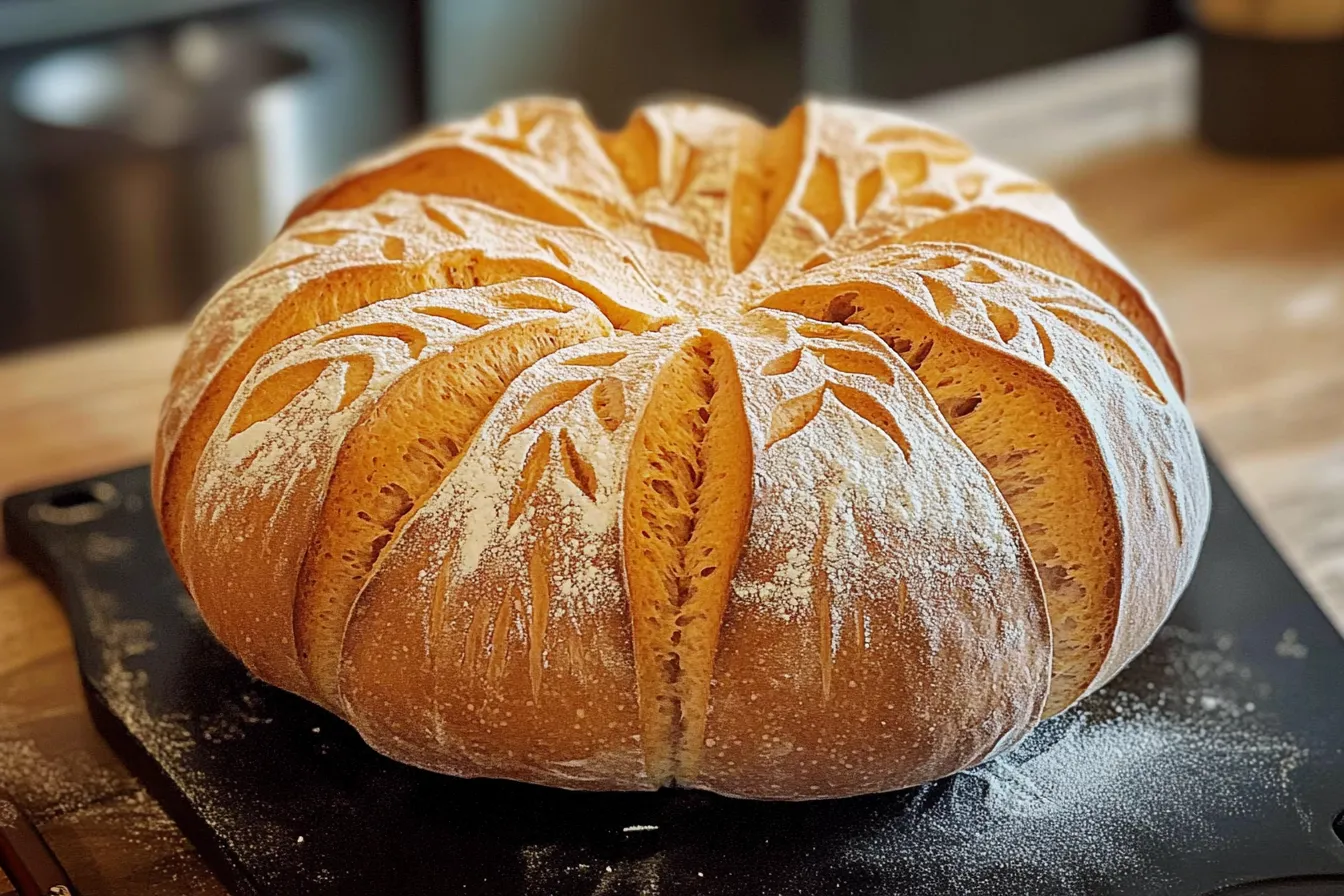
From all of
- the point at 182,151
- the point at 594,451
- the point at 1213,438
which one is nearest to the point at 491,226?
the point at 594,451

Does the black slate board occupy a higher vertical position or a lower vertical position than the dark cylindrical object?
lower

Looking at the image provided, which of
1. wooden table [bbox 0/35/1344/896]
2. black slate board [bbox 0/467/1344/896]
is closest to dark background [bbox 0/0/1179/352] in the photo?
wooden table [bbox 0/35/1344/896]

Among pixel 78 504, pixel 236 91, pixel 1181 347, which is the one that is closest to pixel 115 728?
pixel 78 504

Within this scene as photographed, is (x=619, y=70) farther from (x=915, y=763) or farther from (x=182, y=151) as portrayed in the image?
(x=915, y=763)

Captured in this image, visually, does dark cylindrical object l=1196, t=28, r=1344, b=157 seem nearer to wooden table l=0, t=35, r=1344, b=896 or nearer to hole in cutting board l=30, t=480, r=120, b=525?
wooden table l=0, t=35, r=1344, b=896

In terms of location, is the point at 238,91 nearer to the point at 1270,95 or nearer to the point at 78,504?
the point at 78,504
